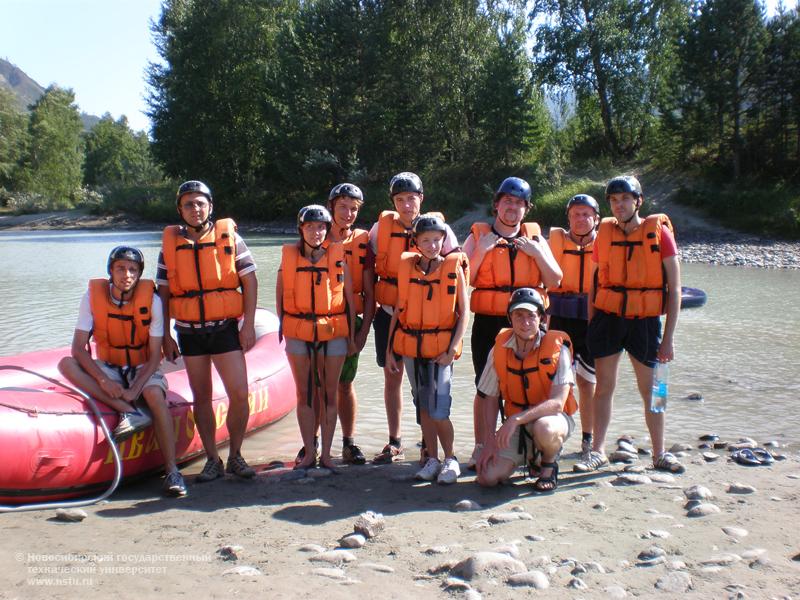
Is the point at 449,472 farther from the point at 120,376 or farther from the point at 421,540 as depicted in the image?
the point at 120,376

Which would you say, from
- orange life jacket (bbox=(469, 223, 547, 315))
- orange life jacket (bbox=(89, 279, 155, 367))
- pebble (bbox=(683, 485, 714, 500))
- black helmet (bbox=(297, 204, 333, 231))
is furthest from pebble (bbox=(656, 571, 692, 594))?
orange life jacket (bbox=(89, 279, 155, 367))

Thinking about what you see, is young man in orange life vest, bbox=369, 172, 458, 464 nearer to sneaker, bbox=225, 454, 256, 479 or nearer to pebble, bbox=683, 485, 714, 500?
sneaker, bbox=225, 454, 256, 479

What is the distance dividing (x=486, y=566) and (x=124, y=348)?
8.03ft

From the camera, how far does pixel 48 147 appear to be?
5984 centimetres

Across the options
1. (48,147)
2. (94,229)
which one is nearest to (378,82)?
(94,229)

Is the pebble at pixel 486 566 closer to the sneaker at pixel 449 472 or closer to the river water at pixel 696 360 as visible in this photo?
the sneaker at pixel 449 472

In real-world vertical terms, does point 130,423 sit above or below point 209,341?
below

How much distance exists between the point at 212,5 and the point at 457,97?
14299 mm

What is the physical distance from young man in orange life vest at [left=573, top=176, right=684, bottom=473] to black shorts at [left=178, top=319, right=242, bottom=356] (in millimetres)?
2005

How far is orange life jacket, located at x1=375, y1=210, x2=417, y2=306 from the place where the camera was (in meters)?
4.77

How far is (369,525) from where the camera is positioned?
3.65 meters

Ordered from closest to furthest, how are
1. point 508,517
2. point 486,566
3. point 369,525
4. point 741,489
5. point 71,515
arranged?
point 486,566
point 369,525
point 508,517
point 71,515
point 741,489

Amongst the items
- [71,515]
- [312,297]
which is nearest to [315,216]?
[312,297]

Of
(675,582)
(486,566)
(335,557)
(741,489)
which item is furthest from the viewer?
(741,489)
